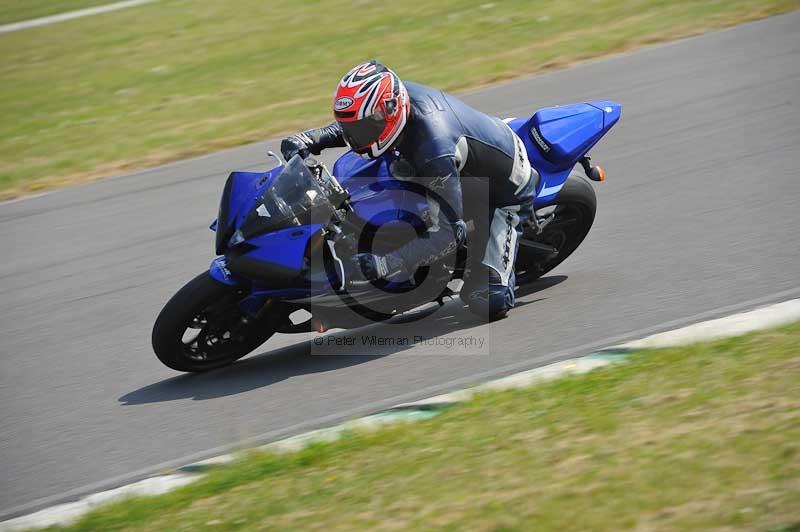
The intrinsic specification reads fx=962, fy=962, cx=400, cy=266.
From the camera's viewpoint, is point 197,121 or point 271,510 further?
point 197,121

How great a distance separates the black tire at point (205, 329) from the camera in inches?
201

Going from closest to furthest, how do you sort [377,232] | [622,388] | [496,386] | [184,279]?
1. [622,388]
2. [496,386]
3. [377,232]
4. [184,279]

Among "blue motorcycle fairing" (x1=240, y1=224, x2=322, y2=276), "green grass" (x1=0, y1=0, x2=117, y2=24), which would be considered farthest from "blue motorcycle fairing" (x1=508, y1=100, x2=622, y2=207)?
"green grass" (x1=0, y1=0, x2=117, y2=24)

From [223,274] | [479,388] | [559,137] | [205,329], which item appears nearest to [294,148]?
[223,274]

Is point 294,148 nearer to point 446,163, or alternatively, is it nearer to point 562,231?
point 446,163

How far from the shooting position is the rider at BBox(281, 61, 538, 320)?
5.14 metres

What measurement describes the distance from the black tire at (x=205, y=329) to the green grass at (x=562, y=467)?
115cm

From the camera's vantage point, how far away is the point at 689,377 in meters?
4.44

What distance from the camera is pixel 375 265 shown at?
203 inches

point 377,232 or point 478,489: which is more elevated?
point 377,232

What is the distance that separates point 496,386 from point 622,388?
25.7 inches

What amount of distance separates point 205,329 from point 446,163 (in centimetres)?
161

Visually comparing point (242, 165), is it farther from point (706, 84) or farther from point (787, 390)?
point (787, 390)

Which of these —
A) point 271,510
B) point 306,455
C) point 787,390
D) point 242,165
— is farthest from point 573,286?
point 242,165
